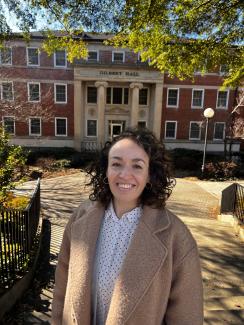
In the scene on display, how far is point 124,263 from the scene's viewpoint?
5.46ft

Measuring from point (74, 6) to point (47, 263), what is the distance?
6.36 metres

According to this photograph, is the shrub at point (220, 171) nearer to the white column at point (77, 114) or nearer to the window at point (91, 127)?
the white column at point (77, 114)

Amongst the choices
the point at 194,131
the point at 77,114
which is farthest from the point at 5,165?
the point at 194,131

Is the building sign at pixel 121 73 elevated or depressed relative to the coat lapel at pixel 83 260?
elevated

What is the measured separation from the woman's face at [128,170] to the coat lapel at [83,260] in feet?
0.85

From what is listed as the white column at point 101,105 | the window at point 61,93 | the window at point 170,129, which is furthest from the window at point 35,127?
the window at point 170,129

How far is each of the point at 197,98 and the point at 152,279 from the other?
88.8 ft

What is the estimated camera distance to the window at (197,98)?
2656 cm

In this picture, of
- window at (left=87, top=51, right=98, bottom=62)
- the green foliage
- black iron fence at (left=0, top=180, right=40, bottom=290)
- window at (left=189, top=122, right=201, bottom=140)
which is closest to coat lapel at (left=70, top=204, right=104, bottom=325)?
black iron fence at (left=0, top=180, right=40, bottom=290)

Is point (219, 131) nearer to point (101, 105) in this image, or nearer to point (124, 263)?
point (101, 105)

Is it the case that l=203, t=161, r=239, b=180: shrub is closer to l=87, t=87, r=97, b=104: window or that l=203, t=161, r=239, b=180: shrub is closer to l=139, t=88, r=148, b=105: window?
l=139, t=88, r=148, b=105: window

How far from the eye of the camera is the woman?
162 centimetres

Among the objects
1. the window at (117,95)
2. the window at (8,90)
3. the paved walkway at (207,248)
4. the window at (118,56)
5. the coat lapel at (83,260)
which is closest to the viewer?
the coat lapel at (83,260)

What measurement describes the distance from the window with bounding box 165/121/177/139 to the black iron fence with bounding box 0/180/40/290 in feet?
75.2
